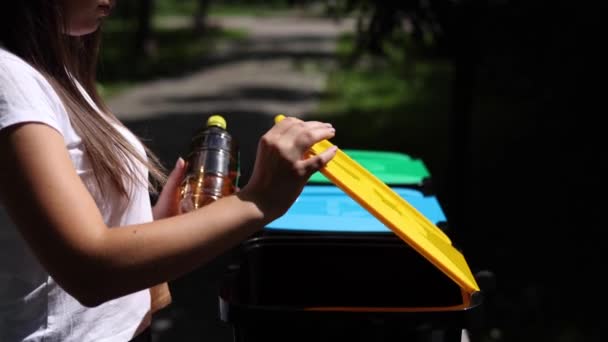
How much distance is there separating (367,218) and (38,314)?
4.31 ft

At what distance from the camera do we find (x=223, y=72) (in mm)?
20438

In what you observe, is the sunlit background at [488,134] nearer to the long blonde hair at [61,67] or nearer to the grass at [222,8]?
the long blonde hair at [61,67]

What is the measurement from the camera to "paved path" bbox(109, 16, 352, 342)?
17.4ft

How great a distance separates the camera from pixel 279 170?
142 centimetres

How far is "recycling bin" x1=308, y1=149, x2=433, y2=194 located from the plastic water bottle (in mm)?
975

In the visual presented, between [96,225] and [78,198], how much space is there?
0.16 feet

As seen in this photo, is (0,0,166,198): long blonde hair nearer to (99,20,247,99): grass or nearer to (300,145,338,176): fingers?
(300,145,338,176): fingers

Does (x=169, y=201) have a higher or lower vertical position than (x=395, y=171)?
higher

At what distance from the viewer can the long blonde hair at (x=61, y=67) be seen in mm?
1477

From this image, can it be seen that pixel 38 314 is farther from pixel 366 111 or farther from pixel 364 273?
pixel 366 111

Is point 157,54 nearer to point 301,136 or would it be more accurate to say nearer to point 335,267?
point 335,267

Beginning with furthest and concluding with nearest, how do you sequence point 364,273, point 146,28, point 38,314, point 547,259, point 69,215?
1. point 146,28
2. point 547,259
3. point 364,273
4. point 38,314
5. point 69,215

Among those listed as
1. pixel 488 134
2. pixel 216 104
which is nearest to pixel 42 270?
pixel 488 134

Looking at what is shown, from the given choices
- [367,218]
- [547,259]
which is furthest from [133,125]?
[367,218]
